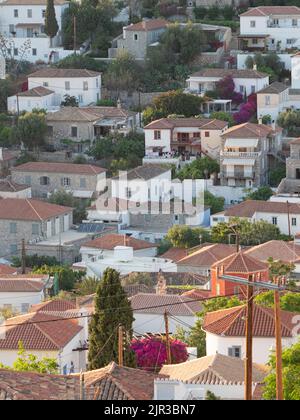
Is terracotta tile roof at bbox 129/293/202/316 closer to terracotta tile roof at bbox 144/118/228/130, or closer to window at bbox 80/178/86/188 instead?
window at bbox 80/178/86/188

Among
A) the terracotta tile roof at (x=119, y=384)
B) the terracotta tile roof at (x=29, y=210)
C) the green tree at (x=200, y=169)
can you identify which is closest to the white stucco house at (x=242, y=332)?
the terracotta tile roof at (x=119, y=384)

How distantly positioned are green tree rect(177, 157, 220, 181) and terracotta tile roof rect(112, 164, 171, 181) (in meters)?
0.54

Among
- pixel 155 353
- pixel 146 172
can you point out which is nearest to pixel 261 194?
pixel 146 172

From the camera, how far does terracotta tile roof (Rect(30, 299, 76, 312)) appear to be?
3631 cm

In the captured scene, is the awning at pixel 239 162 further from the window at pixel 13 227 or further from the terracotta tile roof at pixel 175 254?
the window at pixel 13 227

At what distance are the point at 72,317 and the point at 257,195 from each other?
72.1 ft

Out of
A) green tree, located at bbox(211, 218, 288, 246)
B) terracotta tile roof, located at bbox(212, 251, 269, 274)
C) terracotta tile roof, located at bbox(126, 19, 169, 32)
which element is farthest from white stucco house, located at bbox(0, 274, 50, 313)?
terracotta tile roof, located at bbox(126, 19, 169, 32)

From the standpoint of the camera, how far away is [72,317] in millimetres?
33656

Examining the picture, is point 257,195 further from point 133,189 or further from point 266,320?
point 266,320

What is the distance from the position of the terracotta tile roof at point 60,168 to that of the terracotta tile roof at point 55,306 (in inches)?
774

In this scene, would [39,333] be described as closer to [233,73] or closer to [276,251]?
[276,251]

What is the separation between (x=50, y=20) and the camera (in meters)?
67.4

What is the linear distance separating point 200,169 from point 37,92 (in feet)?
30.8
